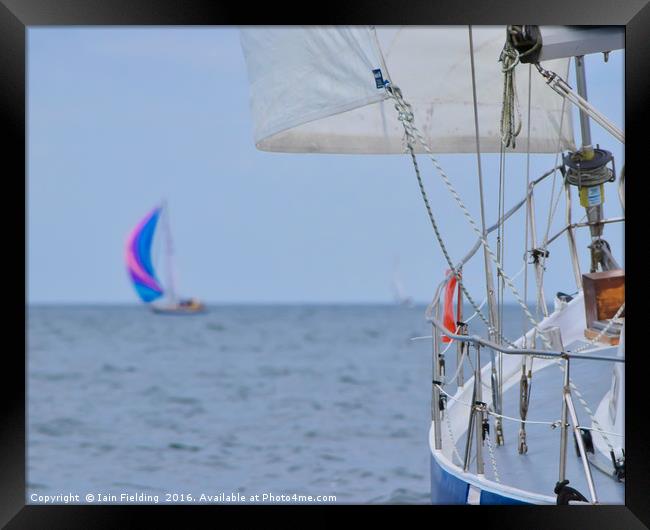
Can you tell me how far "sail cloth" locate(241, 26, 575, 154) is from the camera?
16.0ft

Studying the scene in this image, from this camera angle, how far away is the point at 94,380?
21.5 meters

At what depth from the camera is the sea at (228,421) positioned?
10148mm

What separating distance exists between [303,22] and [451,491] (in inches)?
77.8

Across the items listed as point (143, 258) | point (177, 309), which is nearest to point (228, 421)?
point (143, 258)

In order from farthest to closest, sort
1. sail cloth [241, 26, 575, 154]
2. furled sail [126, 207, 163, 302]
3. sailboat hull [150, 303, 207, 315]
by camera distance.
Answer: sailboat hull [150, 303, 207, 315] < furled sail [126, 207, 163, 302] < sail cloth [241, 26, 575, 154]

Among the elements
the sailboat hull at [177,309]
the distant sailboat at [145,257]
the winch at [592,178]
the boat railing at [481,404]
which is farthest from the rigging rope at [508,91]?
the sailboat hull at [177,309]

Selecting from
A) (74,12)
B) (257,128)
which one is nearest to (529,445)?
(257,128)

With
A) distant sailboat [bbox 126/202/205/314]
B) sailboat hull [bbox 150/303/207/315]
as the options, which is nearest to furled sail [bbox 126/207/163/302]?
distant sailboat [bbox 126/202/205/314]

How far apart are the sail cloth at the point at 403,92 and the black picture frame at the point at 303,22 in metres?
0.85

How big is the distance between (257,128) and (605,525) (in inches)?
91.0

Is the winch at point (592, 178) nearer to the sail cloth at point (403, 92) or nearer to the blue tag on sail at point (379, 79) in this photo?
the sail cloth at point (403, 92)

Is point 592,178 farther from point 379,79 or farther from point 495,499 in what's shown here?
point 495,499

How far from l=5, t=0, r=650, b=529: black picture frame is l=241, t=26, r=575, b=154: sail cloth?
2.78 ft

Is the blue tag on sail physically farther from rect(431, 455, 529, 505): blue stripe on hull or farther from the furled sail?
the furled sail
